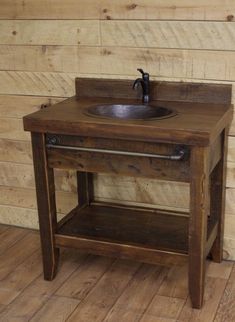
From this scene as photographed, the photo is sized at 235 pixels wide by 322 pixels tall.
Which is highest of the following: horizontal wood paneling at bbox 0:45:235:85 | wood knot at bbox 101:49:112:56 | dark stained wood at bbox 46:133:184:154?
wood knot at bbox 101:49:112:56

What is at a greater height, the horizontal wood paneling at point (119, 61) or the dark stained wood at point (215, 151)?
the horizontal wood paneling at point (119, 61)

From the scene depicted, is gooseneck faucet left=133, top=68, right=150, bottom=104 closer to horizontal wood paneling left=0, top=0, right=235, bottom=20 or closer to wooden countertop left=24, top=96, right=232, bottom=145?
wooden countertop left=24, top=96, right=232, bottom=145

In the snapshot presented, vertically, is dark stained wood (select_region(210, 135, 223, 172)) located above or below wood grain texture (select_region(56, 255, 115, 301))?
above

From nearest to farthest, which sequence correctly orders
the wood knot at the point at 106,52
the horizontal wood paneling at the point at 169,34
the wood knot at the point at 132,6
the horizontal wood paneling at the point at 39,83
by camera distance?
the horizontal wood paneling at the point at 169,34
the wood knot at the point at 132,6
the wood knot at the point at 106,52
the horizontal wood paneling at the point at 39,83

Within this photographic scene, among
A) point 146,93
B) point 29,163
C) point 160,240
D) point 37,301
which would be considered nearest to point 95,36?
point 146,93

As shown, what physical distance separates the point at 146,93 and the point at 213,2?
0.49m

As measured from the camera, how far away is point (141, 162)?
6.64 feet

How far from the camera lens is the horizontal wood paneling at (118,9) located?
223 cm

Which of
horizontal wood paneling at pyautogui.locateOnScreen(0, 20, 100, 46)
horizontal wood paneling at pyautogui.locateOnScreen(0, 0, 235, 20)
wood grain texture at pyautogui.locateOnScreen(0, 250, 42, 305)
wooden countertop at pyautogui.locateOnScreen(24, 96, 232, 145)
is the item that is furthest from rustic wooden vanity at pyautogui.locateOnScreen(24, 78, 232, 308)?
horizontal wood paneling at pyautogui.locateOnScreen(0, 0, 235, 20)

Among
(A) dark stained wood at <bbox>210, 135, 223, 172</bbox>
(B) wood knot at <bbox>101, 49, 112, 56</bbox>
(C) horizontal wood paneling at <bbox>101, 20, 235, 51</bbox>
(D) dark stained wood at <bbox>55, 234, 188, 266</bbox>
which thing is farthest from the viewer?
(B) wood knot at <bbox>101, 49, 112, 56</bbox>

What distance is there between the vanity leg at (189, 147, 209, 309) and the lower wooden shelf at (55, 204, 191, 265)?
80mm

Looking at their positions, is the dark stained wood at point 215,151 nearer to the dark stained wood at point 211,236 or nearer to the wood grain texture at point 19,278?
the dark stained wood at point 211,236

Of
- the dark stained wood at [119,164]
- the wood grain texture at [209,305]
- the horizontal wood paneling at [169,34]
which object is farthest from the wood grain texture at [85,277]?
the horizontal wood paneling at [169,34]

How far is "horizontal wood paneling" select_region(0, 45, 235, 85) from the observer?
229 cm
